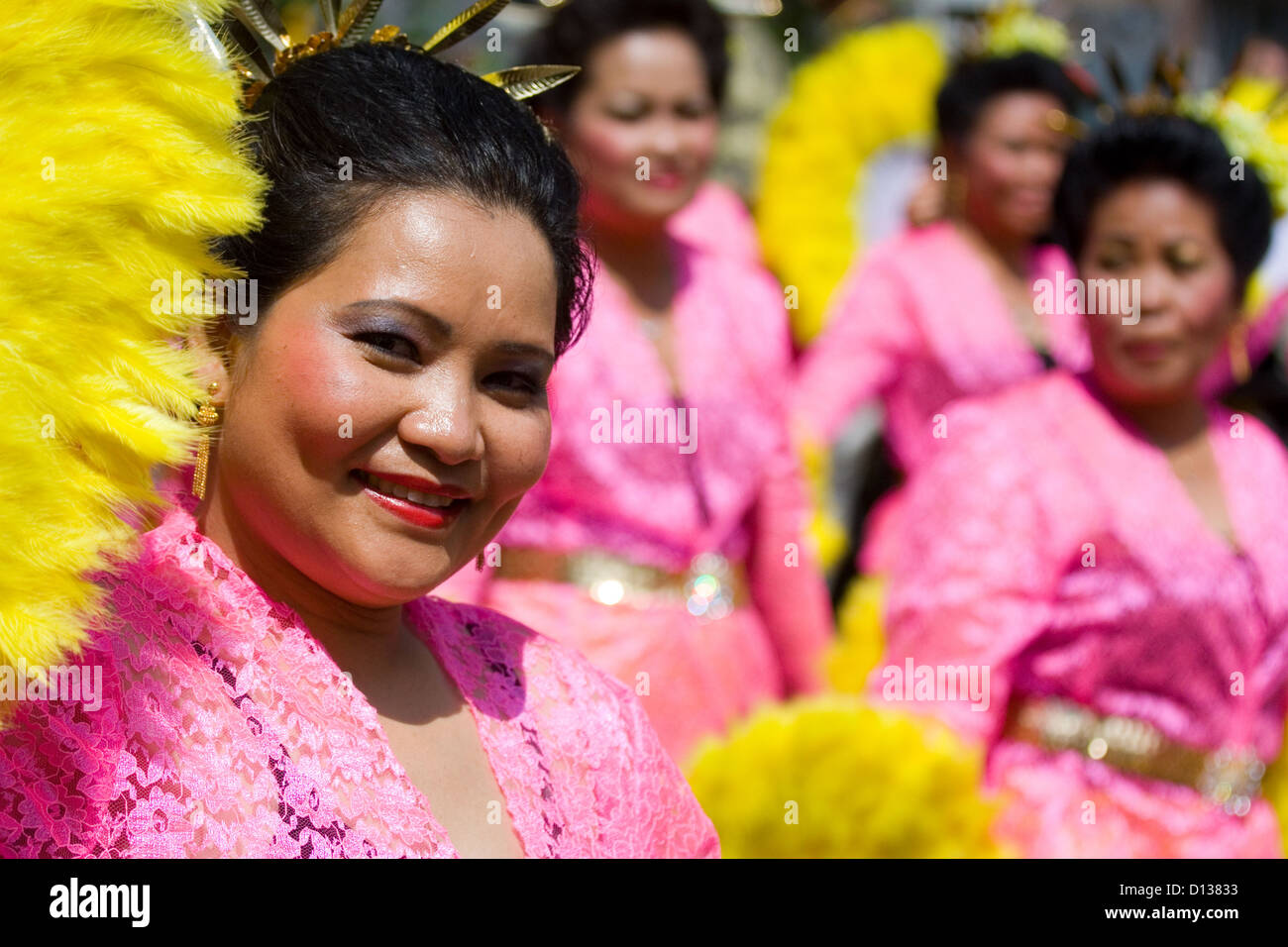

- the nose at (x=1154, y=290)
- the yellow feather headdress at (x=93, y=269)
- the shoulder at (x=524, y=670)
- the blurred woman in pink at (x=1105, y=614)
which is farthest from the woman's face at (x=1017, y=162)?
the yellow feather headdress at (x=93, y=269)

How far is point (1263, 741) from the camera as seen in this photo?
330cm

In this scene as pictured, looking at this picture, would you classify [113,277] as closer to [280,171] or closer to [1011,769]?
[280,171]

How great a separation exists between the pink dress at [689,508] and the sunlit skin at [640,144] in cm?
9

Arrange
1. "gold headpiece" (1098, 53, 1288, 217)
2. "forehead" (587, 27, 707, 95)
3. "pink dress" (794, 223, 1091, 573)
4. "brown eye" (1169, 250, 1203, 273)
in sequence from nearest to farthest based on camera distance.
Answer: "brown eye" (1169, 250, 1203, 273) < "gold headpiece" (1098, 53, 1288, 217) < "forehead" (587, 27, 707, 95) < "pink dress" (794, 223, 1091, 573)

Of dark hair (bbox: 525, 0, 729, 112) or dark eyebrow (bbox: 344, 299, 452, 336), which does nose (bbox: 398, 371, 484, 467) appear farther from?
dark hair (bbox: 525, 0, 729, 112)

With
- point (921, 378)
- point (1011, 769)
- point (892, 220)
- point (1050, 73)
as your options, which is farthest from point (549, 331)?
point (892, 220)

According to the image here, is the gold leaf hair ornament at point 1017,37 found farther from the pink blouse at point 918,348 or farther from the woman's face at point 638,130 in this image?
the woman's face at point 638,130

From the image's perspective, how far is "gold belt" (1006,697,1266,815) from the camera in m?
3.13

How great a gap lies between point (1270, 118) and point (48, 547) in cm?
368

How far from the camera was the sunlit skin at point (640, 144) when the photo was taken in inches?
146

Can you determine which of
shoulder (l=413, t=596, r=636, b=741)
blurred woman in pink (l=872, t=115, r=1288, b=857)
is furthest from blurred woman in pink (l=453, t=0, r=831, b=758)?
shoulder (l=413, t=596, r=636, b=741)

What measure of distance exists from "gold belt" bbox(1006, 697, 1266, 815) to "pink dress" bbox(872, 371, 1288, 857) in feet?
0.06

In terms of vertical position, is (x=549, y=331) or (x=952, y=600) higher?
(x=549, y=331)

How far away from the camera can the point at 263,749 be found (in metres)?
1.46
